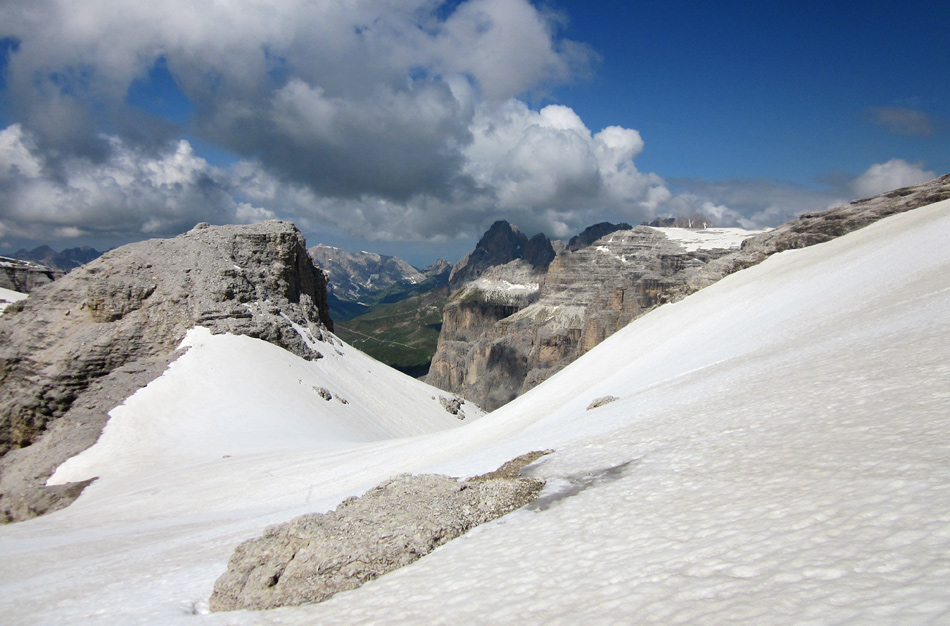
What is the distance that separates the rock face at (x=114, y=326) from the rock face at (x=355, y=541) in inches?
860

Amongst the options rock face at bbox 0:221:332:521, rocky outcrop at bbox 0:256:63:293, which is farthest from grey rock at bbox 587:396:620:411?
rocky outcrop at bbox 0:256:63:293

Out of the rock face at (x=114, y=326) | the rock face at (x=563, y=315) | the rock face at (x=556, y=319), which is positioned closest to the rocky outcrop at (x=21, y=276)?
the rock face at (x=114, y=326)

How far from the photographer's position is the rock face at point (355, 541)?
6.89m

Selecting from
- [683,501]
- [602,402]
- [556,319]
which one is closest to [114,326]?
[602,402]

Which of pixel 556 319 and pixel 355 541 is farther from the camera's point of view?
pixel 556 319

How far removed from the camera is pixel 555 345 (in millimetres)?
134000

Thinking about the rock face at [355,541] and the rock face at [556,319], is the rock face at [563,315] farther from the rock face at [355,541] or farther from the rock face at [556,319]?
the rock face at [355,541]

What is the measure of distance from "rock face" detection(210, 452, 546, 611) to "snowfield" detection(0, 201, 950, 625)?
356 millimetres

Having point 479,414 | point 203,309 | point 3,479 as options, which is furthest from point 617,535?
point 479,414

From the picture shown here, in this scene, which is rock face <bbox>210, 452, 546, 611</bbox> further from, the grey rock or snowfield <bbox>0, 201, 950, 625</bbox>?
the grey rock

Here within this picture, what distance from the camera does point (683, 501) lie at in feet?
20.8

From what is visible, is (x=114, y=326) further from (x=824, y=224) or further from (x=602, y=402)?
(x=824, y=224)

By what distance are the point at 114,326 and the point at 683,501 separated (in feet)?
121

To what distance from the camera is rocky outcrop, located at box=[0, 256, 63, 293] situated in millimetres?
94125
